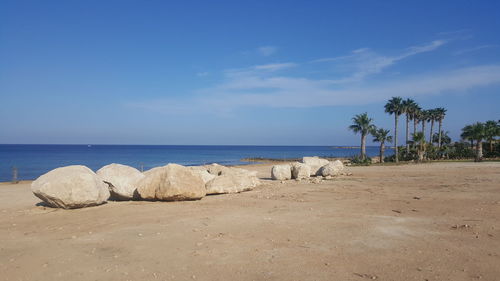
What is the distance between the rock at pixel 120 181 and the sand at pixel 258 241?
0.89m

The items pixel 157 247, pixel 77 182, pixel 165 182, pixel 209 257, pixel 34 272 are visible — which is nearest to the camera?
pixel 34 272

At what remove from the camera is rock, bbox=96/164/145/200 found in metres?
14.4

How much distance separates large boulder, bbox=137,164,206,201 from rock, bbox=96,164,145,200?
0.49 meters

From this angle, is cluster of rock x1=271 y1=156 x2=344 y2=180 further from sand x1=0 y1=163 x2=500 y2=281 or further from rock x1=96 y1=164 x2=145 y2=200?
rock x1=96 y1=164 x2=145 y2=200

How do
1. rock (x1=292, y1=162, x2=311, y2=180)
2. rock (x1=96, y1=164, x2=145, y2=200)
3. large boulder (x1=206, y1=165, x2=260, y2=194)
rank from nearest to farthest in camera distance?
rock (x1=96, y1=164, x2=145, y2=200), large boulder (x1=206, y1=165, x2=260, y2=194), rock (x1=292, y1=162, x2=311, y2=180)

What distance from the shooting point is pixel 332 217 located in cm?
1051

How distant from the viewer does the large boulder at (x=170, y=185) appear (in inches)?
547

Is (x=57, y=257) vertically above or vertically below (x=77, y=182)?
below

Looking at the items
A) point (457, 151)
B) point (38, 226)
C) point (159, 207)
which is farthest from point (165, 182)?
point (457, 151)

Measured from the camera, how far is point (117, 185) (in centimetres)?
1440

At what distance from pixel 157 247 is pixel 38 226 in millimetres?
4896

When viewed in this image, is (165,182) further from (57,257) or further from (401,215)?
(401,215)

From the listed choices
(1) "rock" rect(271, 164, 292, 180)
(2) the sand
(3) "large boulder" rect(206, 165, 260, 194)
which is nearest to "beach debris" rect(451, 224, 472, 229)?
(2) the sand

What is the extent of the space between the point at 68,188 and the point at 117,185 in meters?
2.37
